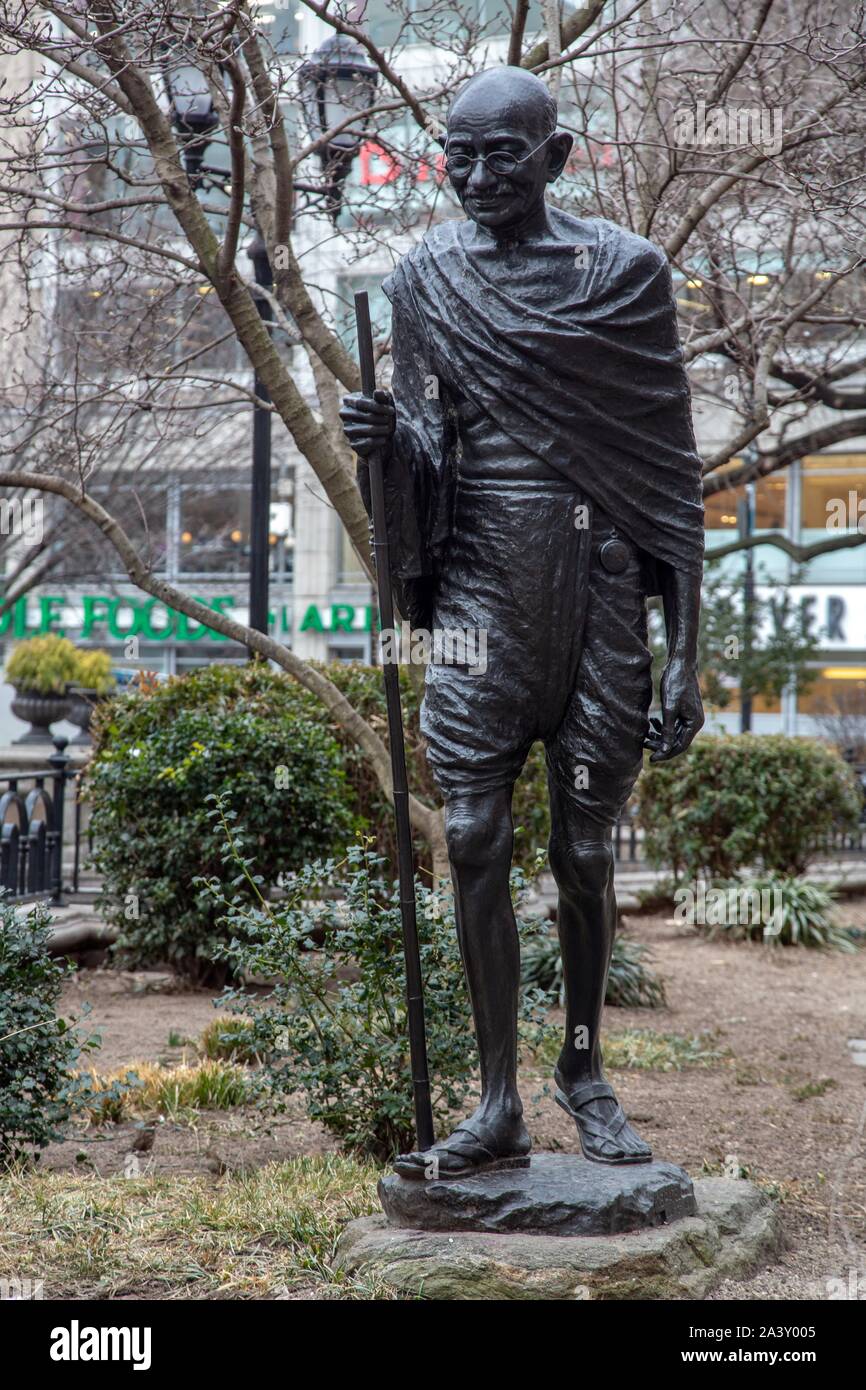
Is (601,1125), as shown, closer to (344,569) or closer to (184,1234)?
(184,1234)

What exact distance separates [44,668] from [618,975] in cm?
904

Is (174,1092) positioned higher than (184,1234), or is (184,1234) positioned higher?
(184,1234)

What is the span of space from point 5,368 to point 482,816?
15.8 m

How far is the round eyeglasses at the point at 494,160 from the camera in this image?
388 centimetres

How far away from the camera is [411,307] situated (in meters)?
4.14

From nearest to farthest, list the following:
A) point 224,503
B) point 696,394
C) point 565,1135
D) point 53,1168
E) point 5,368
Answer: point 53,1168 < point 565,1135 < point 696,394 < point 5,368 < point 224,503

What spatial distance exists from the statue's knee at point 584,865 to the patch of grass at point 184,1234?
1.21 m

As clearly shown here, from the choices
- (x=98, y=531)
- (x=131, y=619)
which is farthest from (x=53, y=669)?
(x=131, y=619)

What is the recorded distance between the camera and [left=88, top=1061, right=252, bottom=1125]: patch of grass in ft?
20.1

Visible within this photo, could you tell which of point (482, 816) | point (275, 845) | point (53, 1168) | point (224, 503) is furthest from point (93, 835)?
point (224, 503)

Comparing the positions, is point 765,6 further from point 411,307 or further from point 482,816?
point 482,816

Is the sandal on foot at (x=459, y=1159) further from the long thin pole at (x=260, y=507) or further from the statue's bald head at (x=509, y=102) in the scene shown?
the long thin pole at (x=260, y=507)

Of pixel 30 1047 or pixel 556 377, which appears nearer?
pixel 556 377

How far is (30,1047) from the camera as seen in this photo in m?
5.14
